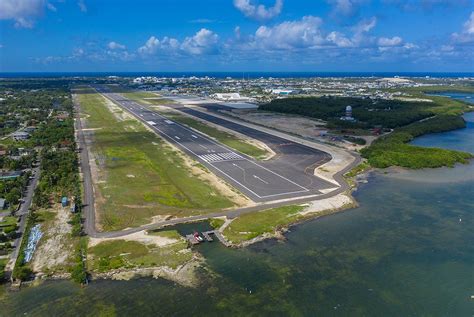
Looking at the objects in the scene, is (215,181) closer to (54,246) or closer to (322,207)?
(322,207)

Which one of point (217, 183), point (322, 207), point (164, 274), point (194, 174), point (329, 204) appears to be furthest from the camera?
point (194, 174)

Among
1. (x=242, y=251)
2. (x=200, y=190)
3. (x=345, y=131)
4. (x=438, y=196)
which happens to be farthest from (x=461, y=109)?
(x=242, y=251)

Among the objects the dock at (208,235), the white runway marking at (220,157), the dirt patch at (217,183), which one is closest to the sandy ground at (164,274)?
the dock at (208,235)

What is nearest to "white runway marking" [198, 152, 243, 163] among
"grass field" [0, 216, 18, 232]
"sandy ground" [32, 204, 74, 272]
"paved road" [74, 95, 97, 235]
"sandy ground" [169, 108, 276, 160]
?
"sandy ground" [169, 108, 276, 160]

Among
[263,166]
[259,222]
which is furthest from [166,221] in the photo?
[263,166]

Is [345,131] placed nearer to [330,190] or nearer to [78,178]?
[330,190]

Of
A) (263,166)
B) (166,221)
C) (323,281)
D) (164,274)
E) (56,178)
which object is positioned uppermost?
(56,178)

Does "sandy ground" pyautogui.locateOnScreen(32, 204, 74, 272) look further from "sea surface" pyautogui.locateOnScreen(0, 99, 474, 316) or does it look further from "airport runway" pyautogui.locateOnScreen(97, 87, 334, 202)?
"airport runway" pyautogui.locateOnScreen(97, 87, 334, 202)
